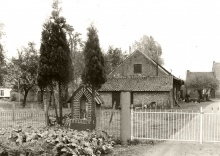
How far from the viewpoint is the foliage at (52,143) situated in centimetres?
851

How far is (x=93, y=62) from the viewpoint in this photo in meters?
14.5

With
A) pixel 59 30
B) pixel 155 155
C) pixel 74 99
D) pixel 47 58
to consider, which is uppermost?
pixel 59 30

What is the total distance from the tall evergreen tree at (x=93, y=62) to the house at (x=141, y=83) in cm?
1807

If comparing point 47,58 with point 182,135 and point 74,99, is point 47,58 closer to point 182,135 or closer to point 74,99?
point 74,99

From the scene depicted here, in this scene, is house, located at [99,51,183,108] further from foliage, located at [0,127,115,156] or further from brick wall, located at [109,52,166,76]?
foliage, located at [0,127,115,156]

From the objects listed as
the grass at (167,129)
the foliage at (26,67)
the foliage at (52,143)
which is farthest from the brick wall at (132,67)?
the foliage at (52,143)

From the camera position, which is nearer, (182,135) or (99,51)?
(182,135)

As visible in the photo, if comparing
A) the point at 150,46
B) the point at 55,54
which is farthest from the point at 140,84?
the point at 150,46

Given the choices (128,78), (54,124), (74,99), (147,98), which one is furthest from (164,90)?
(54,124)

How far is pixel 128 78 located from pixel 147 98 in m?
3.75

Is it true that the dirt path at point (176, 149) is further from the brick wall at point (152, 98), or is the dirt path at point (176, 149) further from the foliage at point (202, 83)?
the foliage at point (202, 83)

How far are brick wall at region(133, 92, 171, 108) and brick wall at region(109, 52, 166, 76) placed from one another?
2.75 m

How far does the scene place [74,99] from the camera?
1912 cm

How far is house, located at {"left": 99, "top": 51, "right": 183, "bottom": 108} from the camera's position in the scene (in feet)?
106
